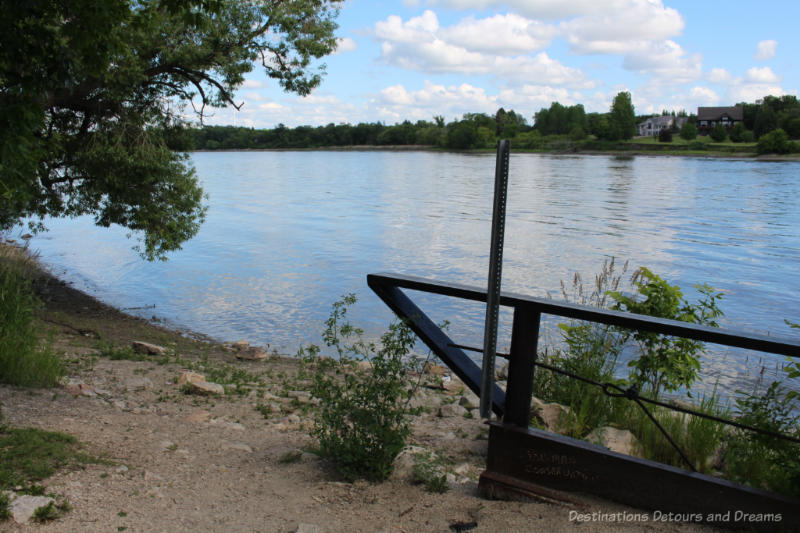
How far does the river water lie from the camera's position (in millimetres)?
15219

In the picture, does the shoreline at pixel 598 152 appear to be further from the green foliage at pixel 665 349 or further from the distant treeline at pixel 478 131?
the green foliage at pixel 665 349

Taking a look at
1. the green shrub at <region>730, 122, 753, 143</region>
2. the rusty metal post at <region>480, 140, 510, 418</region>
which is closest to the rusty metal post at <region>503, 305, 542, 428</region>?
the rusty metal post at <region>480, 140, 510, 418</region>

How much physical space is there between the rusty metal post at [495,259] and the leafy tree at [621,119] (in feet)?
476

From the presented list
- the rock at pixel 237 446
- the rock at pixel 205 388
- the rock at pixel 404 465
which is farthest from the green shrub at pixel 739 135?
the rock at pixel 237 446

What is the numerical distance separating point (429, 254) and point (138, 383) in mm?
17369

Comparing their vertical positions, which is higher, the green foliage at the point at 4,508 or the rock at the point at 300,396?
the green foliage at the point at 4,508

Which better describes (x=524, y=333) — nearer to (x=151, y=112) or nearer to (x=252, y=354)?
(x=252, y=354)

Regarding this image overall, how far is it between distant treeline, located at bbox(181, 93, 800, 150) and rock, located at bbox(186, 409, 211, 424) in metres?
103

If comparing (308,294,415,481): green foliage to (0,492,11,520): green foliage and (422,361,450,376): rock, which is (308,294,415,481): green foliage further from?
(422,361,450,376): rock

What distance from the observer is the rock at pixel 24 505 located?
3398 mm

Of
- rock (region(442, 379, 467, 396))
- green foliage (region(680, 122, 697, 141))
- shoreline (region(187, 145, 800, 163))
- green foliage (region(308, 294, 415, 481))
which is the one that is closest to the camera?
green foliage (region(308, 294, 415, 481))

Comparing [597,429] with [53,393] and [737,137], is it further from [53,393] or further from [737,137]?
[737,137]

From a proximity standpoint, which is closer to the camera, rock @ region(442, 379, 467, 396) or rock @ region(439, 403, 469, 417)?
rock @ region(439, 403, 469, 417)

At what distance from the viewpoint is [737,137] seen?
418 feet
